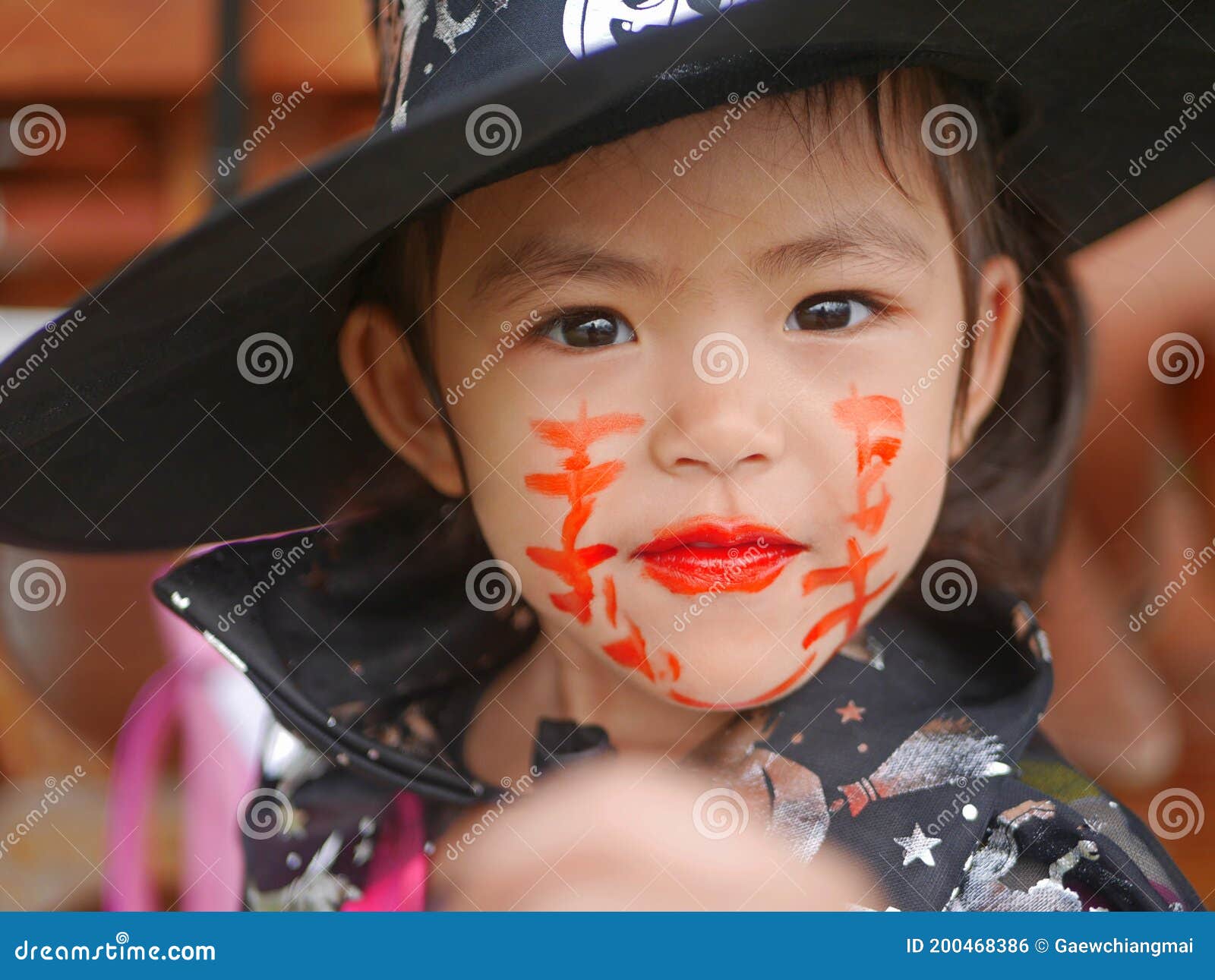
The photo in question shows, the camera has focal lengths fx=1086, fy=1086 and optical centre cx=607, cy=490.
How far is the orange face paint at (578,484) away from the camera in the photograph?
0.63 m

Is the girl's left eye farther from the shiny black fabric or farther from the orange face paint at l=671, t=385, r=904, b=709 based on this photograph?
the shiny black fabric

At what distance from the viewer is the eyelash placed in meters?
0.62

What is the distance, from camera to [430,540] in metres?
0.85

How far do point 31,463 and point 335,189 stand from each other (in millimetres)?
323

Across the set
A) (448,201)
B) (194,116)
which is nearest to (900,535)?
(448,201)

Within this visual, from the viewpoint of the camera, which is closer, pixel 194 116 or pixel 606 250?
pixel 606 250

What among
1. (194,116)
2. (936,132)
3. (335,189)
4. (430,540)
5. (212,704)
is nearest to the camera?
(335,189)

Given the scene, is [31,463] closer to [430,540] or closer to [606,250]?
[430,540]

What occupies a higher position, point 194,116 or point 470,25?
point 470,25

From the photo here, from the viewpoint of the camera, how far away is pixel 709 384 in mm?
598

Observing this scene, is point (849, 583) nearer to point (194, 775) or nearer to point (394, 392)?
point (394, 392)

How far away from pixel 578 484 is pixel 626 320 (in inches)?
4.0

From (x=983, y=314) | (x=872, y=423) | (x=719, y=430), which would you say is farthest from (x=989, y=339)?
(x=719, y=430)

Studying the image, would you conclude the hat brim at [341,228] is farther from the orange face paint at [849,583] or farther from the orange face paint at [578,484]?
the orange face paint at [849,583]
